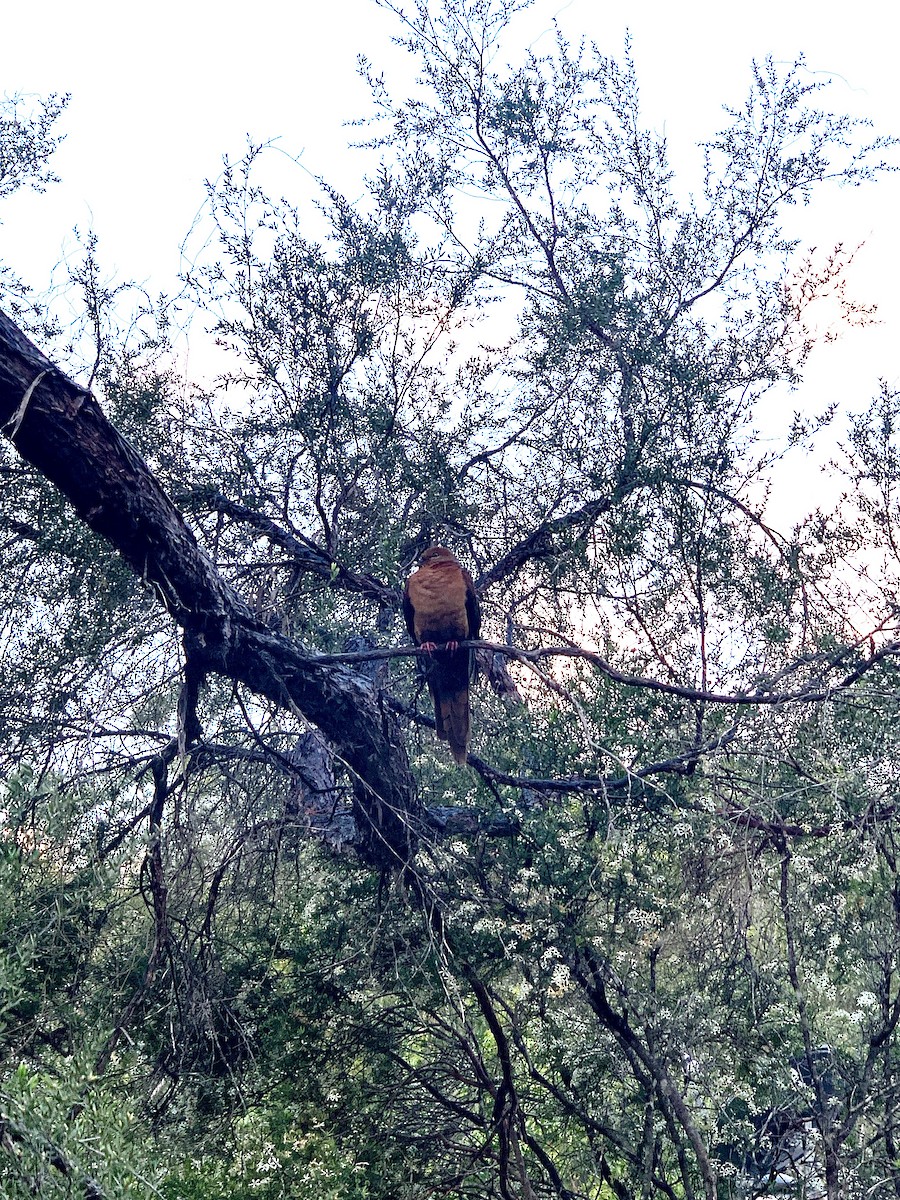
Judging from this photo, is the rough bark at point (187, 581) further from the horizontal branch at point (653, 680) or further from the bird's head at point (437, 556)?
the bird's head at point (437, 556)

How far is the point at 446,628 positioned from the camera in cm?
609

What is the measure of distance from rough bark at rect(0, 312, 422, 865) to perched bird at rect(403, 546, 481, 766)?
312mm

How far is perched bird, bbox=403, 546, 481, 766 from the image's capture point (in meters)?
5.93

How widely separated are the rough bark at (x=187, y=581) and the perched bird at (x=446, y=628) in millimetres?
312

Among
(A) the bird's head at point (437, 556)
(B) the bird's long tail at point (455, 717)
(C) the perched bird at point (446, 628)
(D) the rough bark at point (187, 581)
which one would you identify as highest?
(A) the bird's head at point (437, 556)

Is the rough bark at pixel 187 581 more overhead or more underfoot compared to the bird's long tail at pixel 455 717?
more underfoot

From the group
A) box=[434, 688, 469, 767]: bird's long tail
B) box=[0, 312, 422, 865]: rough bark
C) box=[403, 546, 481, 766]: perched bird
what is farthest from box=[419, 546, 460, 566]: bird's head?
box=[0, 312, 422, 865]: rough bark

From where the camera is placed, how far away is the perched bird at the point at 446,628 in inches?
234

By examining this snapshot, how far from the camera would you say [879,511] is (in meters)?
6.51

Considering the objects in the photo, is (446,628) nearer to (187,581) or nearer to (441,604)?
(441,604)

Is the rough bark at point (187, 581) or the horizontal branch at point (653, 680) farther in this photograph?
the horizontal branch at point (653, 680)

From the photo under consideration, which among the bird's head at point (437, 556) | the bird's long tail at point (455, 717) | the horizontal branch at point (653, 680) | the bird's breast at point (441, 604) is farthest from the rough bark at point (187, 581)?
the bird's head at point (437, 556)

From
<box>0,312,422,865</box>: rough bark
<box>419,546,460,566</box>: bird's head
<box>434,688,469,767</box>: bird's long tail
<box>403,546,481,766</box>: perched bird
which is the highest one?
<box>419,546,460,566</box>: bird's head

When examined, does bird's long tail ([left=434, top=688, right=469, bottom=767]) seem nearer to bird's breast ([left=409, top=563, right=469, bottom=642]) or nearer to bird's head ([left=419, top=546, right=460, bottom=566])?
bird's breast ([left=409, top=563, right=469, bottom=642])
